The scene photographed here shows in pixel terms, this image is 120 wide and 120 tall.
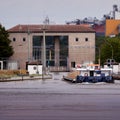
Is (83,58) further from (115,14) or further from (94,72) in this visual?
(94,72)

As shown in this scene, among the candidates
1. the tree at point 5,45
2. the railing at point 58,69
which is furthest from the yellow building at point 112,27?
the tree at point 5,45

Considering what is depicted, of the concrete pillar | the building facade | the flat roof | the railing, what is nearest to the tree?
the building facade

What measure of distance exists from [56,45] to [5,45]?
43.5ft

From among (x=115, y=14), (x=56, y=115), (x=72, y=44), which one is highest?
(x=115, y=14)

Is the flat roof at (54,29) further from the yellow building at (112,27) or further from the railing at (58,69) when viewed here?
the yellow building at (112,27)

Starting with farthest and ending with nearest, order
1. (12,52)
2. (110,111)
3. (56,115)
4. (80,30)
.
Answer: (80,30) < (12,52) < (110,111) < (56,115)

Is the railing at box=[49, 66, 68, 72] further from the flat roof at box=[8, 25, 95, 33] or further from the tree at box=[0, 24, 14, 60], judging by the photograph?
the tree at box=[0, 24, 14, 60]

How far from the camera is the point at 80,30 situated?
13588cm

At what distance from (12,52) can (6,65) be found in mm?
15196

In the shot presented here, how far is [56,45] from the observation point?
430ft

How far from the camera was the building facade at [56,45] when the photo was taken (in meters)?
130

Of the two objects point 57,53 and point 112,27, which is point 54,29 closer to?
point 57,53

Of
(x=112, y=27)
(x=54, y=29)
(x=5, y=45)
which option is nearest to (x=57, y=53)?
(x=54, y=29)

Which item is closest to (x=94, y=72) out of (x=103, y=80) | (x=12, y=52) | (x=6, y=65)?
(x=103, y=80)
